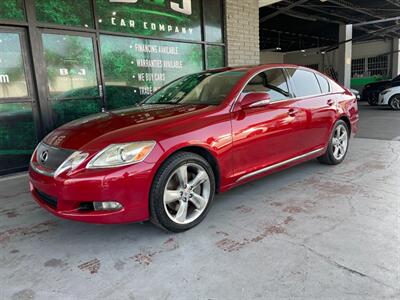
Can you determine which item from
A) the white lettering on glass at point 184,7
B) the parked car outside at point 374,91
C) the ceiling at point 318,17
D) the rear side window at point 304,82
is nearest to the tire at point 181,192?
the rear side window at point 304,82

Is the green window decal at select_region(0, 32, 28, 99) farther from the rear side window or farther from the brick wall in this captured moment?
the brick wall

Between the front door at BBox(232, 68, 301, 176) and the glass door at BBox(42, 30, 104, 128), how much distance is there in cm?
333

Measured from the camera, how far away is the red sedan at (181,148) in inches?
93.7

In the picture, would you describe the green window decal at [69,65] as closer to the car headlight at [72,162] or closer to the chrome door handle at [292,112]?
the car headlight at [72,162]

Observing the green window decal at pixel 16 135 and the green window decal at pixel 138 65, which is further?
the green window decal at pixel 138 65

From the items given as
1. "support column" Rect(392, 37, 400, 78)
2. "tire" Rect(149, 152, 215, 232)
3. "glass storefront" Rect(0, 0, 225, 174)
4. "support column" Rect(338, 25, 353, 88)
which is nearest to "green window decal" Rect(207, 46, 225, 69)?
"glass storefront" Rect(0, 0, 225, 174)

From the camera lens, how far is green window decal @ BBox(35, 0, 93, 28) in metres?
4.95

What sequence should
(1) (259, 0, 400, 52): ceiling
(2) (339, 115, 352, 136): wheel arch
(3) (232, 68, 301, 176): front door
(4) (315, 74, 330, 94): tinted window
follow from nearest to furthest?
(3) (232, 68, 301, 176): front door → (4) (315, 74, 330, 94): tinted window → (2) (339, 115, 352, 136): wheel arch → (1) (259, 0, 400, 52): ceiling

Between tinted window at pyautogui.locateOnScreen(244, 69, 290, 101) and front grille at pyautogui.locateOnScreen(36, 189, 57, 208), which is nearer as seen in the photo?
front grille at pyautogui.locateOnScreen(36, 189, 57, 208)

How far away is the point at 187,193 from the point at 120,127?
2.61ft

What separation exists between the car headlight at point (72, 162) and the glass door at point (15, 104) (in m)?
3.04

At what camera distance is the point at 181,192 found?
107 inches

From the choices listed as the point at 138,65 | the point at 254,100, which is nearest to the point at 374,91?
the point at 138,65

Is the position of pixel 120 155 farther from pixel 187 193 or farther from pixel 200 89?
pixel 200 89
